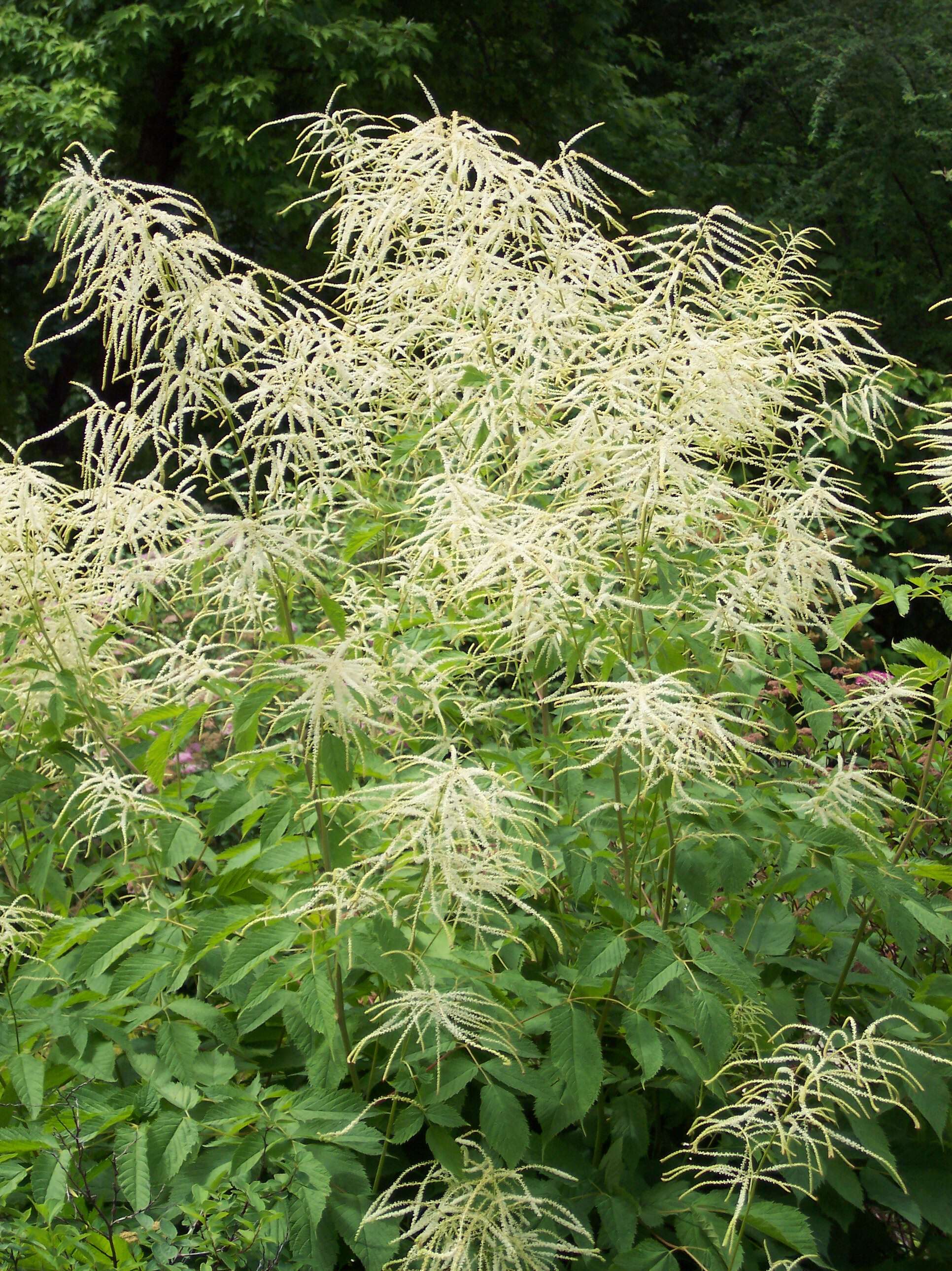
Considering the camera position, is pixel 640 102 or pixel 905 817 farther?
pixel 640 102

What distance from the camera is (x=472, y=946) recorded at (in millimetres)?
2535

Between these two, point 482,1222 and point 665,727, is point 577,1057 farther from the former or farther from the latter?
point 665,727

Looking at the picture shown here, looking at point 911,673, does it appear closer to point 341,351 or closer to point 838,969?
point 838,969

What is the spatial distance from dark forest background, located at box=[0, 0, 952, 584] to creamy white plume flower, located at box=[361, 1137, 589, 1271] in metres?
5.99

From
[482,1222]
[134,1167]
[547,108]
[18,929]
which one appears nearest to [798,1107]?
[482,1222]

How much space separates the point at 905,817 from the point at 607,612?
4.43 feet

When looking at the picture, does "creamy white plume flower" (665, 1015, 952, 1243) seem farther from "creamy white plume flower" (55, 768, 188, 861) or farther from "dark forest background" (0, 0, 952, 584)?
"dark forest background" (0, 0, 952, 584)

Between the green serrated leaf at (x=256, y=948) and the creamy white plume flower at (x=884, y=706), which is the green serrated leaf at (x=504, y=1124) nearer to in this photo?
the green serrated leaf at (x=256, y=948)

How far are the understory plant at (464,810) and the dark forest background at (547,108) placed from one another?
4.88m

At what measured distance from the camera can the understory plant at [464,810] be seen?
6.68 feet

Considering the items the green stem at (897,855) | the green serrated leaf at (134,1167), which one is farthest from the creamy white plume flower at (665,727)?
the green serrated leaf at (134,1167)

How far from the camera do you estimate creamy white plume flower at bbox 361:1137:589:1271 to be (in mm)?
1857

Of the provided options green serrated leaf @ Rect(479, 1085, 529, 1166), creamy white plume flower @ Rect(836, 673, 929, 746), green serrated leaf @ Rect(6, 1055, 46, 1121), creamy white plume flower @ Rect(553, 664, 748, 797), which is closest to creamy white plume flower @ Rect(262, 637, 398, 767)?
creamy white plume flower @ Rect(553, 664, 748, 797)

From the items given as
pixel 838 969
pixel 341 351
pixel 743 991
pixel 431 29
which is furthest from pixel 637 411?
pixel 431 29
